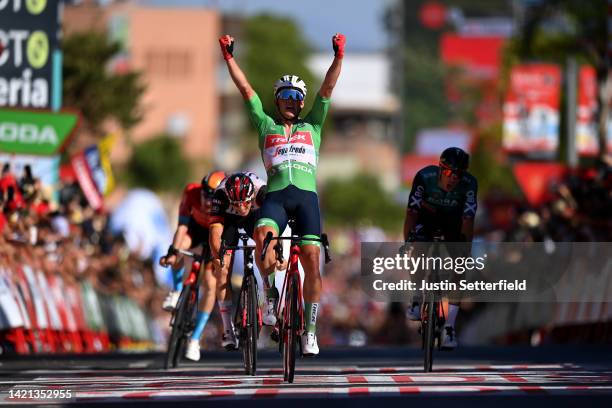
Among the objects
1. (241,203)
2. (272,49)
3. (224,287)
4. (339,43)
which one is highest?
(272,49)

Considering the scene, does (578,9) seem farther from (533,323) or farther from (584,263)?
(584,263)

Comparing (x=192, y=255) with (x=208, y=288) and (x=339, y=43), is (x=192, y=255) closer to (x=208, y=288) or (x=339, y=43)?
(x=208, y=288)

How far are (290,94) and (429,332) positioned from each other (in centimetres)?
237

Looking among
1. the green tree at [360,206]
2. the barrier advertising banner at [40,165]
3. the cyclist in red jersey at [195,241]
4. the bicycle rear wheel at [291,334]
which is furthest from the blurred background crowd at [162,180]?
the green tree at [360,206]

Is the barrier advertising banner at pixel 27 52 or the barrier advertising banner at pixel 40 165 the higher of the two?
the barrier advertising banner at pixel 27 52

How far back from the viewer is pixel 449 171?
50.8 ft

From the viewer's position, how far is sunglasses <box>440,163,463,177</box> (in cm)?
1544

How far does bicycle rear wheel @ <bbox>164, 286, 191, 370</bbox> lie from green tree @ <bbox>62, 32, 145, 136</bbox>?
737 inches

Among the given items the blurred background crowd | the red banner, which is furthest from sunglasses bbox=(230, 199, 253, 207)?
the red banner

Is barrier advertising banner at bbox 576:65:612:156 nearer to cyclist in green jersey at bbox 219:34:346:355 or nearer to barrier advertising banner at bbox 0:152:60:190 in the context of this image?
barrier advertising banner at bbox 0:152:60:190

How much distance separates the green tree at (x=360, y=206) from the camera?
430 ft

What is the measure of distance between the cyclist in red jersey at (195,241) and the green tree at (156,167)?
68.1 metres

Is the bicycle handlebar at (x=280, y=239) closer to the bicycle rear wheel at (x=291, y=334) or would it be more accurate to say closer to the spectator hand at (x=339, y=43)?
the bicycle rear wheel at (x=291, y=334)

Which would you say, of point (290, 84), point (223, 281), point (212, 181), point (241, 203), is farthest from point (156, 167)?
point (290, 84)
